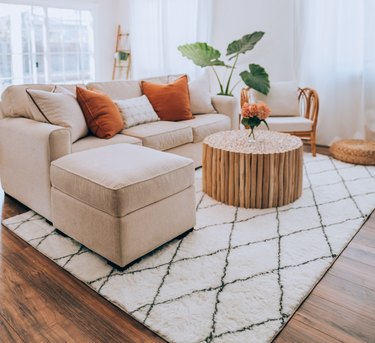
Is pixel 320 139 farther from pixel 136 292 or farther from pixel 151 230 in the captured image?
pixel 136 292

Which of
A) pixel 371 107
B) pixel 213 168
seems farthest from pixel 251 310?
pixel 371 107

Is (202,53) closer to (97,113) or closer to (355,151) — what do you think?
(355,151)

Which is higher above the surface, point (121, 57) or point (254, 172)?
point (121, 57)

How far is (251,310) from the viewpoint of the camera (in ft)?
5.67

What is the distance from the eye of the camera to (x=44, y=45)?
588 cm

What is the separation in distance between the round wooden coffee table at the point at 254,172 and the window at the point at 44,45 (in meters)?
3.90

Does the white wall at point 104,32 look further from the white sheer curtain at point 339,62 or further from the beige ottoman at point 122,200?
the beige ottoman at point 122,200

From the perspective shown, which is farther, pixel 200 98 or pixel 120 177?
pixel 200 98

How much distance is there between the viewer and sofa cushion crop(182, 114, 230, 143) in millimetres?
3567

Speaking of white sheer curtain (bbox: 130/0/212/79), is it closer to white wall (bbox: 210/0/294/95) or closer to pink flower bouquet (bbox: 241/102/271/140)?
white wall (bbox: 210/0/294/95)

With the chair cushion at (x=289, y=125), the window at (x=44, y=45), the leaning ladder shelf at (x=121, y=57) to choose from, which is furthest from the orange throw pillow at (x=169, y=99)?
the leaning ladder shelf at (x=121, y=57)

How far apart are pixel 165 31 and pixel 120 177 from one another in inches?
176

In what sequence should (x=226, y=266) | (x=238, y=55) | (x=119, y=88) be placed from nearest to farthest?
1. (x=226, y=266)
2. (x=119, y=88)
3. (x=238, y=55)

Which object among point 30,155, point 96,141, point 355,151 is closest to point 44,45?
point 96,141
